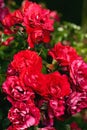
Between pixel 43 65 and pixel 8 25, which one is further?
pixel 8 25

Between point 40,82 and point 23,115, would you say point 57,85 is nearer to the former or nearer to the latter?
point 40,82

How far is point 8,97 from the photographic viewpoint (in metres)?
2.48

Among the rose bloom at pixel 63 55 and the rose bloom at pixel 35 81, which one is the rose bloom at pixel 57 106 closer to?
the rose bloom at pixel 35 81

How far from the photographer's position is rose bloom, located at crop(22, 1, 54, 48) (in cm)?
268

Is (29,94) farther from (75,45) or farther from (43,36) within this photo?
(75,45)

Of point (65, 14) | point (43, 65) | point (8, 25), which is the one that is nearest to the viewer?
point (43, 65)

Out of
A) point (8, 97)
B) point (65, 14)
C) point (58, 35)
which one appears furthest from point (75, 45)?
point (65, 14)

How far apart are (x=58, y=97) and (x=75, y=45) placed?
4.59 ft

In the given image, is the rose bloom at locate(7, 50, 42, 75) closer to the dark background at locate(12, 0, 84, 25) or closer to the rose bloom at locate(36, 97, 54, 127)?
the rose bloom at locate(36, 97, 54, 127)

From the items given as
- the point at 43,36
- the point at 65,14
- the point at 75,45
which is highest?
the point at 43,36

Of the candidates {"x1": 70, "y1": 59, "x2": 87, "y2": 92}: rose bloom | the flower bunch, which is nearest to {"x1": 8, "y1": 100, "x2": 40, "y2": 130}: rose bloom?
the flower bunch

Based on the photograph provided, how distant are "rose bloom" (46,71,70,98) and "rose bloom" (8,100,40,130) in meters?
0.11

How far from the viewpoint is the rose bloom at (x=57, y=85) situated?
8.02ft

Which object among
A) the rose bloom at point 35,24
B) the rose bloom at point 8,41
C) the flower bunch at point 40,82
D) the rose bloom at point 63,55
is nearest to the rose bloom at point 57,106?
the flower bunch at point 40,82
